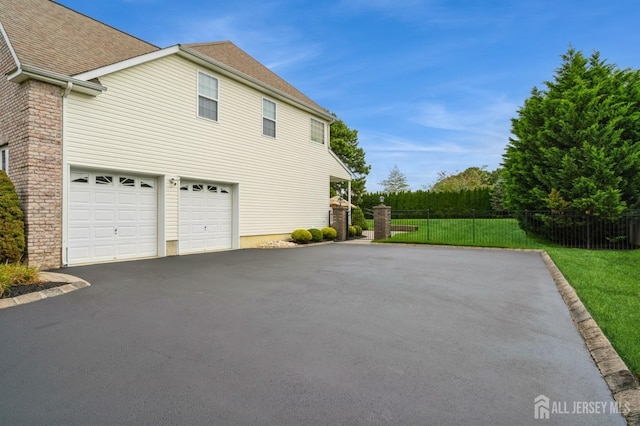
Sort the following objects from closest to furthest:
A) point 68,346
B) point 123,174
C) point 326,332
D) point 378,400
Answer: point 378,400
point 68,346
point 326,332
point 123,174

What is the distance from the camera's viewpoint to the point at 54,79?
779cm

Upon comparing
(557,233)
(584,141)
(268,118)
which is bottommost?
(557,233)

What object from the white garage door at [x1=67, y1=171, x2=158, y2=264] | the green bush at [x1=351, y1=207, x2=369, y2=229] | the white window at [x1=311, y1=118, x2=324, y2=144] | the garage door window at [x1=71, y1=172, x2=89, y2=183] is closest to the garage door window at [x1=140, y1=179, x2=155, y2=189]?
the white garage door at [x1=67, y1=171, x2=158, y2=264]

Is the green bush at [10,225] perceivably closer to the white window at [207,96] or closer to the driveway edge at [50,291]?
the driveway edge at [50,291]

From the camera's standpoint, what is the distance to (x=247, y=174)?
12.9 metres

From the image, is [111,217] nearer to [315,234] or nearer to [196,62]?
[196,62]

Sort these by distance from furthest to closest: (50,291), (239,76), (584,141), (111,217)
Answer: (239,76) → (584,141) → (111,217) → (50,291)

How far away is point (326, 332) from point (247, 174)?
32.2ft

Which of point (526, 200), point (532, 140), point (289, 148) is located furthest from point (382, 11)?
point (526, 200)

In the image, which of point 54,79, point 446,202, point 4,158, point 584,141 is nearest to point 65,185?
point 4,158

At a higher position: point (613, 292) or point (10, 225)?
point (10, 225)

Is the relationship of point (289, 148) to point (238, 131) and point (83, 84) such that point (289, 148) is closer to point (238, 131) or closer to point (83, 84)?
point (238, 131)

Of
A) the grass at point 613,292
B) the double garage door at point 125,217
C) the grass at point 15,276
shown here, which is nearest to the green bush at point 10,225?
the double garage door at point 125,217

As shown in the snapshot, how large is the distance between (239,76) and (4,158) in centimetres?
704
